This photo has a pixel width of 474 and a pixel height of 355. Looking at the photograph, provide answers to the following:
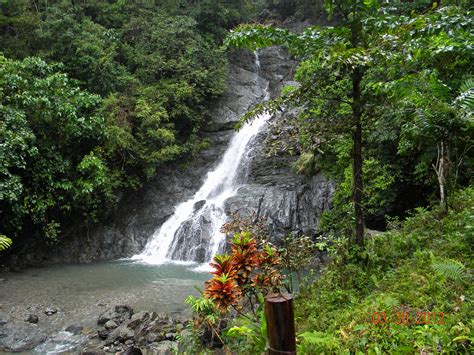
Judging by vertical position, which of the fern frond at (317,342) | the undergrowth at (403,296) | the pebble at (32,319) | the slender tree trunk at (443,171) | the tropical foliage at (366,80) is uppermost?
the tropical foliage at (366,80)

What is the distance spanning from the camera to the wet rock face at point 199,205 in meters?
13.0

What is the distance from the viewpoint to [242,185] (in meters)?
15.4

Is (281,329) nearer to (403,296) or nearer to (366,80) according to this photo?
(403,296)

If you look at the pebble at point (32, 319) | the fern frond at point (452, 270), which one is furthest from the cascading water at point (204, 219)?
the fern frond at point (452, 270)

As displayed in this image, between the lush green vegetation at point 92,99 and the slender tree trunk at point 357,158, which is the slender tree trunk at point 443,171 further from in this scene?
the lush green vegetation at point 92,99

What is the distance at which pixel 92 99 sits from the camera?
538 inches

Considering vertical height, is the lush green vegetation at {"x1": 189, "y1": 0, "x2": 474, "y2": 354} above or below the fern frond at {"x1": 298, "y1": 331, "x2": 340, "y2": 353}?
above

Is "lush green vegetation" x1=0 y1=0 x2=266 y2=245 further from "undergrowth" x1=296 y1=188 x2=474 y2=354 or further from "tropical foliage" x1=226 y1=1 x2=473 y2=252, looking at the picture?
"undergrowth" x1=296 y1=188 x2=474 y2=354

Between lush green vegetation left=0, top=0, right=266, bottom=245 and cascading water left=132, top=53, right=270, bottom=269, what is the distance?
6.67 feet

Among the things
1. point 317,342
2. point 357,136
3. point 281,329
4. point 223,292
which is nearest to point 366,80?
point 357,136

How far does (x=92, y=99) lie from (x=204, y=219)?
6398mm

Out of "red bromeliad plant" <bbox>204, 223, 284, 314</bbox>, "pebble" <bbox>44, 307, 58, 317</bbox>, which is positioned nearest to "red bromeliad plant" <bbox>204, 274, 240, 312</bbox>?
"red bromeliad plant" <bbox>204, 223, 284, 314</bbox>

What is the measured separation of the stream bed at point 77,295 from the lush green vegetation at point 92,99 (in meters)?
2.22

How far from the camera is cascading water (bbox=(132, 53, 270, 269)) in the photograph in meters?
13.3
